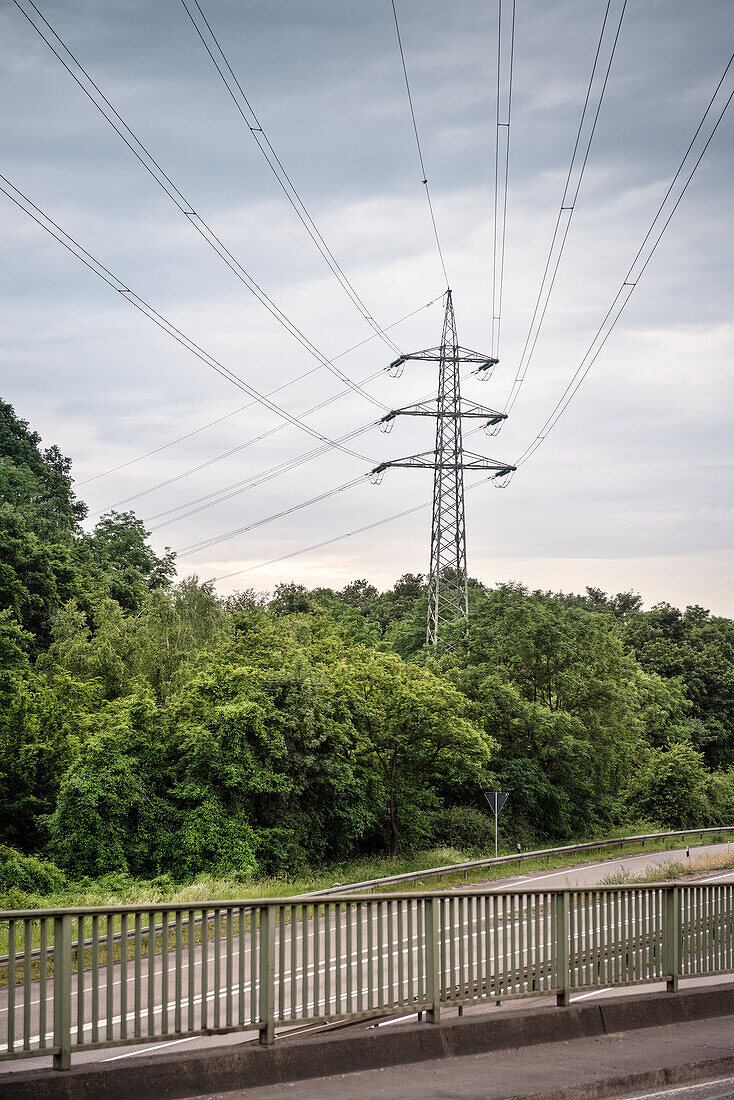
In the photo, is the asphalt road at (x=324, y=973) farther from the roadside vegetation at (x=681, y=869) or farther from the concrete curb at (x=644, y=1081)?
the roadside vegetation at (x=681, y=869)

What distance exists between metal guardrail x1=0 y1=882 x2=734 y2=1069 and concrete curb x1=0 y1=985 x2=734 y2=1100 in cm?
15

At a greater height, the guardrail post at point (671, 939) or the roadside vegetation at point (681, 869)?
the guardrail post at point (671, 939)

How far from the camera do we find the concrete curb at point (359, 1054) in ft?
19.0

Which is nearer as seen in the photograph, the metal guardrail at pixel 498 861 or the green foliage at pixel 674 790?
the metal guardrail at pixel 498 861

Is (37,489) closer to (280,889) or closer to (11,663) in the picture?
(11,663)

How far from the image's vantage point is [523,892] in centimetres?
772

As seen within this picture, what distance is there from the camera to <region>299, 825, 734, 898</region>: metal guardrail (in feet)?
81.6

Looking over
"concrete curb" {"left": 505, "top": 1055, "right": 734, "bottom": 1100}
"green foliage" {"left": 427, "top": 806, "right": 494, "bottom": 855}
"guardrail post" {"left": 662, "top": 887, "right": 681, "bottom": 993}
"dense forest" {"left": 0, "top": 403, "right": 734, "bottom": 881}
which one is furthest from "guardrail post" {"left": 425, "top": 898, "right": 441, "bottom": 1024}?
"green foliage" {"left": 427, "top": 806, "right": 494, "bottom": 855}

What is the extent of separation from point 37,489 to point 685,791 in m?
55.1

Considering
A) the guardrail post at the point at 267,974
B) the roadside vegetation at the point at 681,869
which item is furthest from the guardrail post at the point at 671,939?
the roadside vegetation at the point at 681,869

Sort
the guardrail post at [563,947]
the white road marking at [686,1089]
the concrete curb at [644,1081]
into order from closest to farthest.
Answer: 1. the concrete curb at [644,1081]
2. the white road marking at [686,1089]
3. the guardrail post at [563,947]

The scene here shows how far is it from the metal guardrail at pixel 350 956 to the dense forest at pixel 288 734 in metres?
23.1

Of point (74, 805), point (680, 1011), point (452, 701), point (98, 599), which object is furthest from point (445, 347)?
point (680, 1011)

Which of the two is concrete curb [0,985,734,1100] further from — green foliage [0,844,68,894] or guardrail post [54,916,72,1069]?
green foliage [0,844,68,894]
